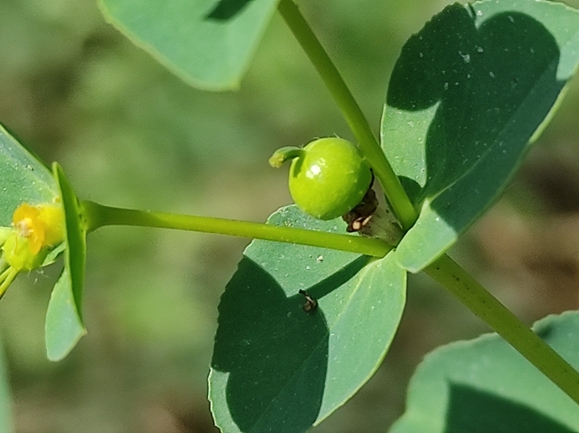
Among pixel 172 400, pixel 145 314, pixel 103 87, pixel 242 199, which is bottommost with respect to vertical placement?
pixel 172 400

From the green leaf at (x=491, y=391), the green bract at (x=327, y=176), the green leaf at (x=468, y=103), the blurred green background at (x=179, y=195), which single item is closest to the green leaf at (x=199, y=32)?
the green bract at (x=327, y=176)

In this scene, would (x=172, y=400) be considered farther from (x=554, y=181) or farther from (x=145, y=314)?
(x=554, y=181)

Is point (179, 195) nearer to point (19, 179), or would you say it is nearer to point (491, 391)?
point (491, 391)

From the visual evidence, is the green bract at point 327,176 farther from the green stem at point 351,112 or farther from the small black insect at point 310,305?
the small black insect at point 310,305

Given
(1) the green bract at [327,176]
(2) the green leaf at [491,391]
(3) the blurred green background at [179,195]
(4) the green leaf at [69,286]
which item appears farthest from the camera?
(3) the blurred green background at [179,195]

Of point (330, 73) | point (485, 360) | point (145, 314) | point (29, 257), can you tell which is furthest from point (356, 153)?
point (145, 314)

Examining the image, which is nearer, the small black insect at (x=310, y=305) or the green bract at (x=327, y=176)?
the green bract at (x=327, y=176)
